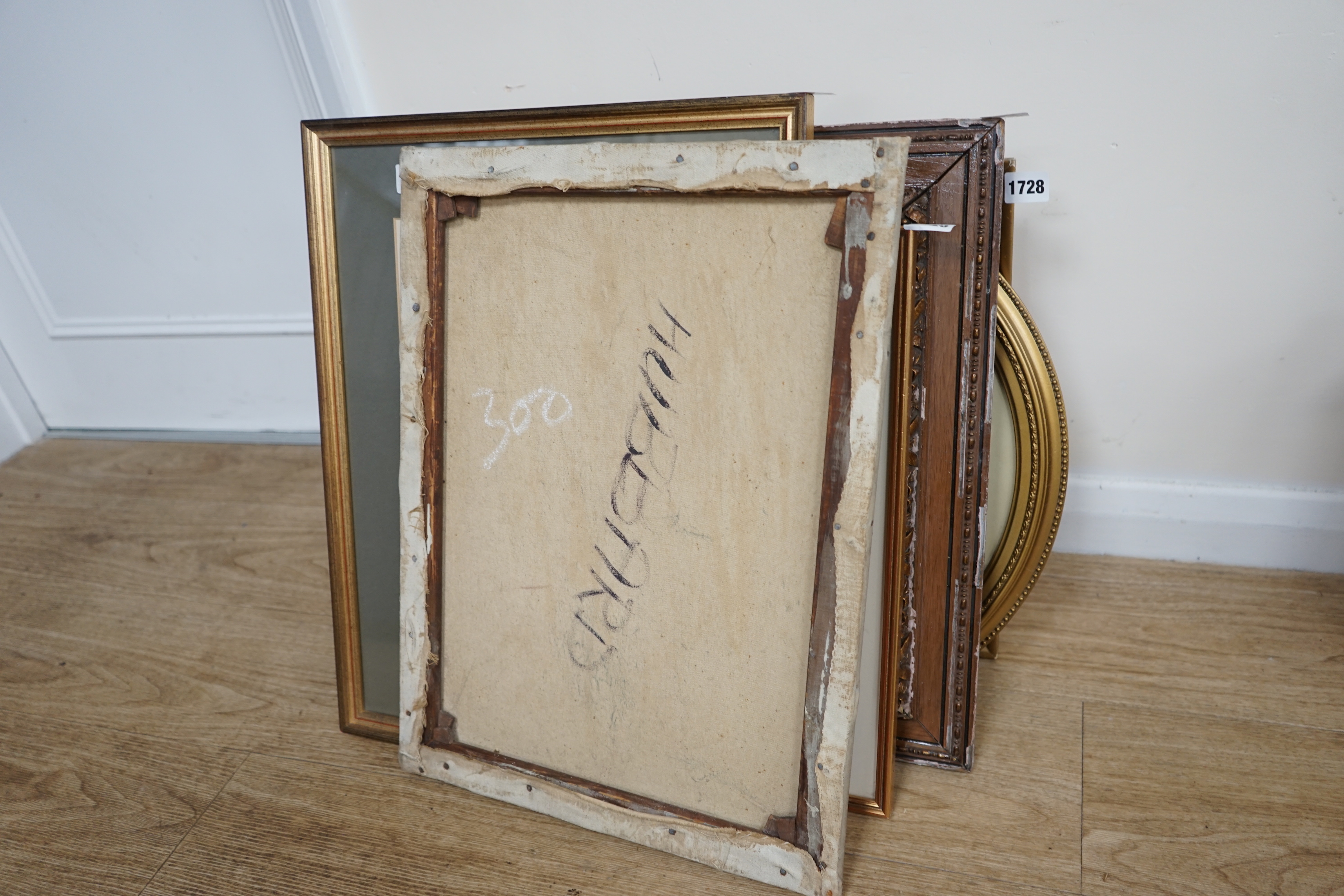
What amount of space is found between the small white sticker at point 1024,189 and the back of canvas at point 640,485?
32cm

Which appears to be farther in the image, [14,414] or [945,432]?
[14,414]

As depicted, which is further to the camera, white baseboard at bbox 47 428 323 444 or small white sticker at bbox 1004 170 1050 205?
white baseboard at bbox 47 428 323 444

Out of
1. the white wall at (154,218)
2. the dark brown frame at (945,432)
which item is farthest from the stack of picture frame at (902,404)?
the white wall at (154,218)

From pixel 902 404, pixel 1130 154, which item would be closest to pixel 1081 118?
pixel 1130 154

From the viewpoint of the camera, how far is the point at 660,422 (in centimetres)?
93

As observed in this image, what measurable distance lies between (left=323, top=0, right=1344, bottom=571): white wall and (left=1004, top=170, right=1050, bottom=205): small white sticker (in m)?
0.29

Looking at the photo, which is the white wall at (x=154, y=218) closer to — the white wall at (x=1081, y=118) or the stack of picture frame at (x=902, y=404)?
the white wall at (x=1081, y=118)

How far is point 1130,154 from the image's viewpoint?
1.27 m

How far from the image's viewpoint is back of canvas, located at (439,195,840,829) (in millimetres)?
885

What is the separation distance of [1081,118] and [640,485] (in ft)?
2.75

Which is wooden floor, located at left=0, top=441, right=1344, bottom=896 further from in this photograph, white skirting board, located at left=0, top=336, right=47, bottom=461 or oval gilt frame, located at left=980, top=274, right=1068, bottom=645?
white skirting board, located at left=0, top=336, right=47, bottom=461

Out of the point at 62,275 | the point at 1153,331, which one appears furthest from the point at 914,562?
the point at 62,275

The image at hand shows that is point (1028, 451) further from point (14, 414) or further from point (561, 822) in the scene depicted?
point (14, 414)
